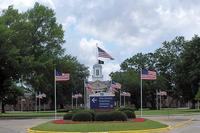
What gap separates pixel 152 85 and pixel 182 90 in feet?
93.6

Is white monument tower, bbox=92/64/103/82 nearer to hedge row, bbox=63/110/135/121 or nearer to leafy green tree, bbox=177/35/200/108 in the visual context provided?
hedge row, bbox=63/110/135/121

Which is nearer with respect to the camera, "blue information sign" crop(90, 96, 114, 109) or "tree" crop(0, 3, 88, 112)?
"blue information sign" crop(90, 96, 114, 109)

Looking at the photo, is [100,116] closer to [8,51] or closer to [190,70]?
[8,51]

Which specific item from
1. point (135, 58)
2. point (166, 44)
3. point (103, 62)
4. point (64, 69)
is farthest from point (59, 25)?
point (135, 58)

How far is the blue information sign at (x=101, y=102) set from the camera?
37250 millimetres

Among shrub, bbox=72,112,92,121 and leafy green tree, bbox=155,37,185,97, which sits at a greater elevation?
leafy green tree, bbox=155,37,185,97

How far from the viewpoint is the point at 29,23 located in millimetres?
65688

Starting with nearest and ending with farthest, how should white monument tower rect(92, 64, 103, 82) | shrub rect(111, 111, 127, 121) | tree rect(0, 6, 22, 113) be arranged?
1. shrub rect(111, 111, 127, 121)
2. white monument tower rect(92, 64, 103, 82)
3. tree rect(0, 6, 22, 113)

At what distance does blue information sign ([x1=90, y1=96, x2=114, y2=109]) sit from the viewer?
37250mm

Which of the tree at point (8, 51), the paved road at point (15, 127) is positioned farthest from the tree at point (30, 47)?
the paved road at point (15, 127)

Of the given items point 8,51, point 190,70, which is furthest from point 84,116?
point 190,70

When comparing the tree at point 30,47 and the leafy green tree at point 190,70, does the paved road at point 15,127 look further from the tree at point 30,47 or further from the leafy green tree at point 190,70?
the leafy green tree at point 190,70

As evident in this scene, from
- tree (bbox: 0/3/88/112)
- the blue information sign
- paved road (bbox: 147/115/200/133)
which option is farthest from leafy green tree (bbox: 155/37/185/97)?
the blue information sign

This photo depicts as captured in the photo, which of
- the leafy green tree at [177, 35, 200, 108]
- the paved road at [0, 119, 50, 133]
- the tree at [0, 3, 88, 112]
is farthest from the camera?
the leafy green tree at [177, 35, 200, 108]
